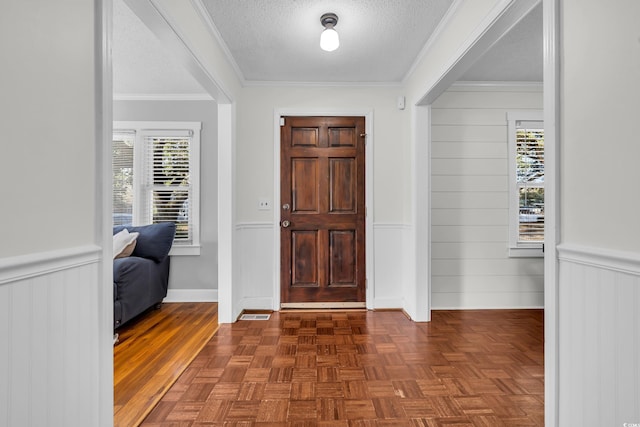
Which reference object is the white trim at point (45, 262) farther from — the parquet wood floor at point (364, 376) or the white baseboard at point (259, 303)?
the white baseboard at point (259, 303)

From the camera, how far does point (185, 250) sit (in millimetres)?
4078

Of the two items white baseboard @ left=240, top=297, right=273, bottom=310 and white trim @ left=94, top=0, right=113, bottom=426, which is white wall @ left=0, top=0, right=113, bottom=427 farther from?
white baseboard @ left=240, top=297, right=273, bottom=310

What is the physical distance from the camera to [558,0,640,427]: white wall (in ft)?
3.57

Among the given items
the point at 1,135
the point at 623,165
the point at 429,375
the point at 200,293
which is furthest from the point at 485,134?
the point at 1,135

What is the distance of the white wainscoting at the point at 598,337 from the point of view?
108 cm

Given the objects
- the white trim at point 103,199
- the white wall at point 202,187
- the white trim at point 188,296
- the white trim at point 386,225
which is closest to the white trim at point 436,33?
the white trim at point 386,225

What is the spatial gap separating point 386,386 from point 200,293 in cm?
265

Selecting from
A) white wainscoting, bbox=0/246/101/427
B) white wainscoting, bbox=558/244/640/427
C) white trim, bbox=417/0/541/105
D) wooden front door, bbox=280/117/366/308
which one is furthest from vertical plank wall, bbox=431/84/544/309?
white wainscoting, bbox=0/246/101/427

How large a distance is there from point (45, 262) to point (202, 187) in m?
3.09

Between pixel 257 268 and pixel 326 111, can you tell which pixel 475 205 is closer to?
pixel 326 111

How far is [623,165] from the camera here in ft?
3.66

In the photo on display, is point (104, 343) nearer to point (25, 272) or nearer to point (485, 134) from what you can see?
point (25, 272)

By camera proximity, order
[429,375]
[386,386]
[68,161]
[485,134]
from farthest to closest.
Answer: [485,134]
[429,375]
[386,386]
[68,161]

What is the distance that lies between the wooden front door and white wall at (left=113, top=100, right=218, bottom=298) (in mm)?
874
